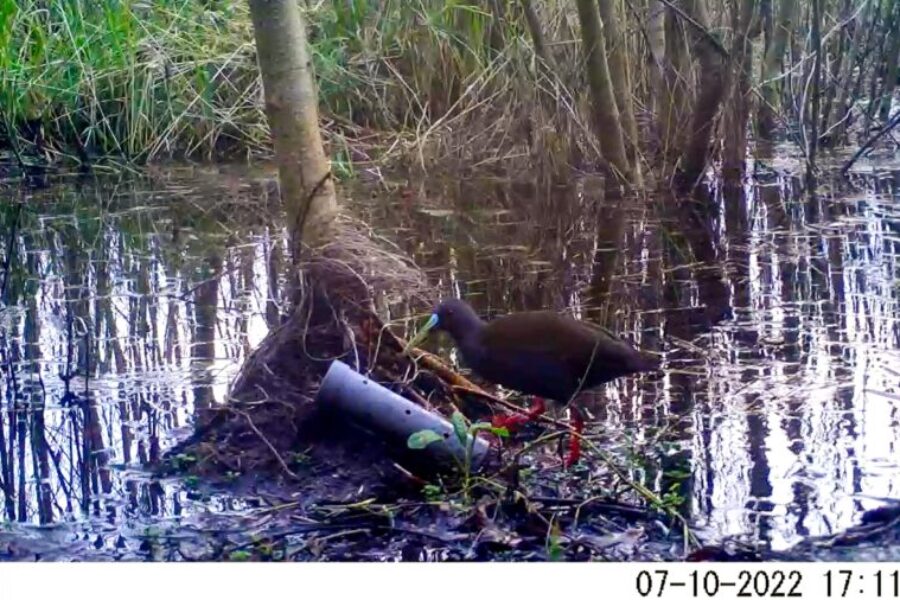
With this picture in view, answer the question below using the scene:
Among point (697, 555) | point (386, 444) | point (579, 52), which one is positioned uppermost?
point (579, 52)

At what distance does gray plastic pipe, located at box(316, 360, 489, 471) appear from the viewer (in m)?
3.93

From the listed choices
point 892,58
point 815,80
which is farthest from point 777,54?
point 815,80

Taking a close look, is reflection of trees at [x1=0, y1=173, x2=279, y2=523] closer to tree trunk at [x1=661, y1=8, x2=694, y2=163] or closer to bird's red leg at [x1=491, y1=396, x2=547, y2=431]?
bird's red leg at [x1=491, y1=396, x2=547, y2=431]

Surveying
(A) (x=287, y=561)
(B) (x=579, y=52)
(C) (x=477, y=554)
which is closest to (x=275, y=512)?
(A) (x=287, y=561)

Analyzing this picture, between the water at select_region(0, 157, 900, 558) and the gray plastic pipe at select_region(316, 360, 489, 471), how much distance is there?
0.44 meters

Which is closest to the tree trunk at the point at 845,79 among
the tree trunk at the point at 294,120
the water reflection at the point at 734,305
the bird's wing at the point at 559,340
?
the water reflection at the point at 734,305

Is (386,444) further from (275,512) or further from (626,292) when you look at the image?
(626,292)

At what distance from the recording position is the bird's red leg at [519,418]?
170 inches

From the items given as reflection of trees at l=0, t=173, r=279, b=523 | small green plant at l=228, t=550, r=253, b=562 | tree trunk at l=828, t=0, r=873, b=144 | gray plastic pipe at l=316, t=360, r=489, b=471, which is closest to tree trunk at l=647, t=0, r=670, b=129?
tree trunk at l=828, t=0, r=873, b=144

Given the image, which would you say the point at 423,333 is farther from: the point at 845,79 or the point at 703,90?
the point at 845,79

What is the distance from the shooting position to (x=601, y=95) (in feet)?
28.7

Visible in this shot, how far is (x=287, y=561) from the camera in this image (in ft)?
11.2

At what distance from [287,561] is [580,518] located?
0.75 metres

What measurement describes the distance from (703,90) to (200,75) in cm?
424
